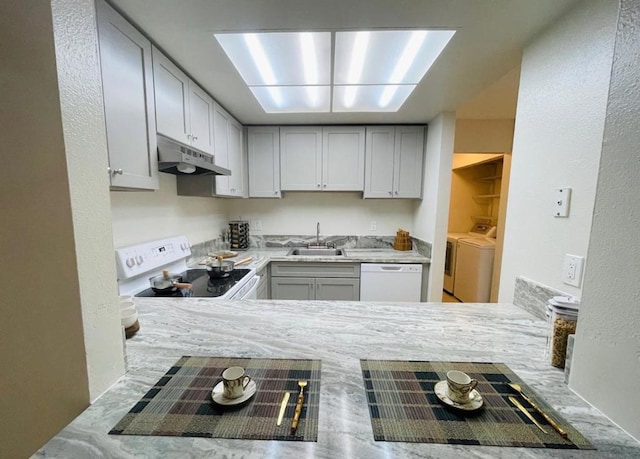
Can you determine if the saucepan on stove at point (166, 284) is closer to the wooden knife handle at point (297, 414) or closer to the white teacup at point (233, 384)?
the white teacup at point (233, 384)

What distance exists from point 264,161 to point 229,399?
→ 261 cm

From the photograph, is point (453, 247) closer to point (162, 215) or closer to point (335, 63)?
point (335, 63)

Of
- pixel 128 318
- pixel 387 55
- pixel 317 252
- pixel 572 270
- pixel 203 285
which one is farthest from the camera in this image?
pixel 317 252

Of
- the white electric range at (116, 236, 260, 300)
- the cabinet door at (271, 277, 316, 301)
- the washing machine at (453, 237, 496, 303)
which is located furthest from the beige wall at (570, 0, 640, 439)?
the washing machine at (453, 237, 496, 303)

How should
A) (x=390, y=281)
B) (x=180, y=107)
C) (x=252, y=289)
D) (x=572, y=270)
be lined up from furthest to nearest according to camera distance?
1. (x=390, y=281)
2. (x=252, y=289)
3. (x=180, y=107)
4. (x=572, y=270)

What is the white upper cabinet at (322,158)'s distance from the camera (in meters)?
2.80

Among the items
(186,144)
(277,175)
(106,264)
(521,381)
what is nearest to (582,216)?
(521,381)

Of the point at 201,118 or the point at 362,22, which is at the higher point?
the point at 362,22

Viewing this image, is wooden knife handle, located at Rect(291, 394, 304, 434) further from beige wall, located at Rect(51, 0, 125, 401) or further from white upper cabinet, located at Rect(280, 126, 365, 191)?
white upper cabinet, located at Rect(280, 126, 365, 191)

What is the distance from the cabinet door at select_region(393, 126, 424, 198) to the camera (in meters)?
2.76

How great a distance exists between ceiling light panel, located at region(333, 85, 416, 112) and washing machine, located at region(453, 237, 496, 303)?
222 cm

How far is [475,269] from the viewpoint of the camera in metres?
3.29

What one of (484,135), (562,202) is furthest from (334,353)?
(484,135)

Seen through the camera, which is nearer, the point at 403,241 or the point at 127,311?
the point at 127,311
